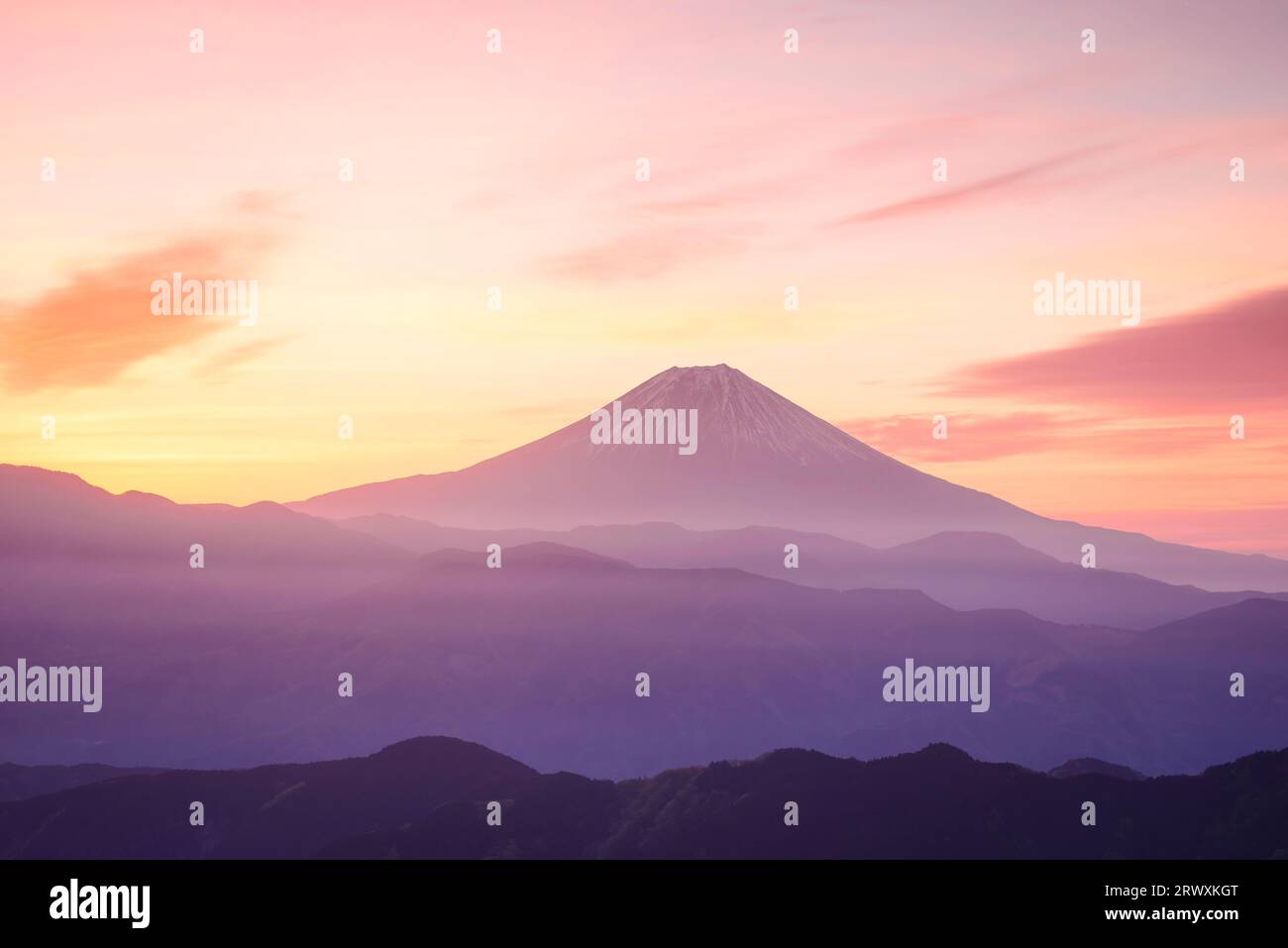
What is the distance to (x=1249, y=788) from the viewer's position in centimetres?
16150
